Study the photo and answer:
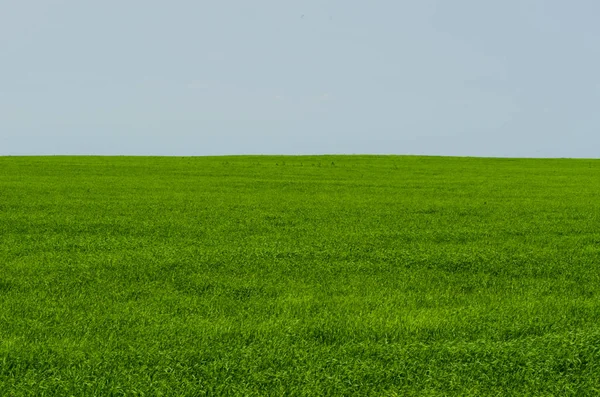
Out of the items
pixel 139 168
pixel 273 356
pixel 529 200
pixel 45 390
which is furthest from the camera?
pixel 139 168

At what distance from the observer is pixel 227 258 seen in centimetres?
864

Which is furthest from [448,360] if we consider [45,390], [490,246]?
[490,246]

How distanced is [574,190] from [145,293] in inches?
718

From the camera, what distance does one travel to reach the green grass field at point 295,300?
476 cm

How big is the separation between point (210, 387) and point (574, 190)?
772 inches

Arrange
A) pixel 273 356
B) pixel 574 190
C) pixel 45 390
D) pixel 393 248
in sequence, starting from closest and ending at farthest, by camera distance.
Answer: pixel 45 390 < pixel 273 356 < pixel 393 248 < pixel 574 190

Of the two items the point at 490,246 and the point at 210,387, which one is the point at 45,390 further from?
the point at 490,246

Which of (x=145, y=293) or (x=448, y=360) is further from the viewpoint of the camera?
(x=145, y=293)

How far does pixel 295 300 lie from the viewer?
6.54 meters

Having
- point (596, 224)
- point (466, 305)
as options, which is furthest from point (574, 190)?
point (466, 305)

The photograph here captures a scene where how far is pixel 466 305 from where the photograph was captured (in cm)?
672

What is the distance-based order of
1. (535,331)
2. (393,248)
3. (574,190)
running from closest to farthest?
(535,331)
(393,248)
(574,190)

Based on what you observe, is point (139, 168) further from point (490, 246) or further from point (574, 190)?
point (490, 246)

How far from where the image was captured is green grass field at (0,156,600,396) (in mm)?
4758
